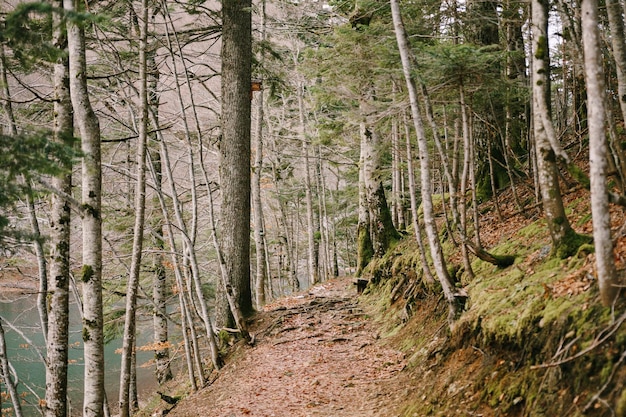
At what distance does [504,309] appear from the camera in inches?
167

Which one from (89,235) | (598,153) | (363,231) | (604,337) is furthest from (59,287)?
(363,231)

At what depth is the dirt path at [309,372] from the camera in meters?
5.68

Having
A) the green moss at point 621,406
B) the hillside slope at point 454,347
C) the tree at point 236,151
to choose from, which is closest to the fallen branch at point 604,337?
the hillside slope at point 454,347

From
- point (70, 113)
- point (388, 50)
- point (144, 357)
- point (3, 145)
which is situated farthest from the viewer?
point (144, 357)

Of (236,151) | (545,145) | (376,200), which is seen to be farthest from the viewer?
(376,200)

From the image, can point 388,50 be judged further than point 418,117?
Yes

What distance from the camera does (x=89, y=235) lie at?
209 inches

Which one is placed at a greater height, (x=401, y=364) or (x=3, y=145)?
(x=3, y=145)

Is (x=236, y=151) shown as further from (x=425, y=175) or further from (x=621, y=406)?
(x=621, y=406)

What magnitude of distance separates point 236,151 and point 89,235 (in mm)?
3987

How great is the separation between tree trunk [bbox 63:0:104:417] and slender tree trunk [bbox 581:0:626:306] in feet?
16.3

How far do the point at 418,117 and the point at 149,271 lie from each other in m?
10.8

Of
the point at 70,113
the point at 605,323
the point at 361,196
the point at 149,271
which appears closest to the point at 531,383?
the point at 605,323

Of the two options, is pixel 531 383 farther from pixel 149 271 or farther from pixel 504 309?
pixel 149 271
